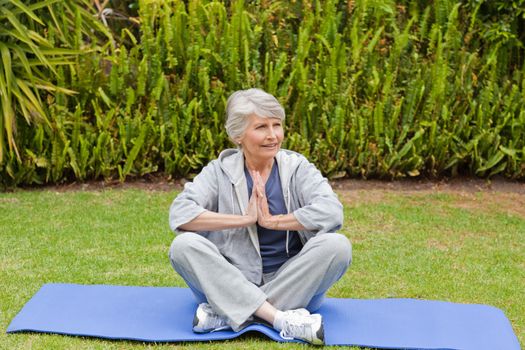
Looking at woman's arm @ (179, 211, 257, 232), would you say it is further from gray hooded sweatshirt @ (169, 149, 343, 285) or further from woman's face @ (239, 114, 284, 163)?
woman's face @ (239, 114, 284, 163)

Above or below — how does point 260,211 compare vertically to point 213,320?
above

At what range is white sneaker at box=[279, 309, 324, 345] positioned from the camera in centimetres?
380

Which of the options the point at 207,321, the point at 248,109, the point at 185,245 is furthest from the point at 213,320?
the point at 248,109

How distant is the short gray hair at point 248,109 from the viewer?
13.0ft

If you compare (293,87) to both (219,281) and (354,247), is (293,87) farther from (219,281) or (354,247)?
(219,281)

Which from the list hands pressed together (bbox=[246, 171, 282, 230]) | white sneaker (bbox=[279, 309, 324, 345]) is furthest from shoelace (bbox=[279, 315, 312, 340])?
hands pressed together (bbox=[246, 171, 282, 230])

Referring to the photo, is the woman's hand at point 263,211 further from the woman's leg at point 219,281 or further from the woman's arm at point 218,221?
the woman's leg at point 219,281

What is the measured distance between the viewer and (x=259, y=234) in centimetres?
412

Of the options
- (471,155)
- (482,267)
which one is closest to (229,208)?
(482,267)

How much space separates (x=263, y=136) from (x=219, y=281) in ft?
2.18

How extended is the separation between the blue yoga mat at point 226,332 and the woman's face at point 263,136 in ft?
2.54

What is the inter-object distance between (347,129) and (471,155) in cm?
102

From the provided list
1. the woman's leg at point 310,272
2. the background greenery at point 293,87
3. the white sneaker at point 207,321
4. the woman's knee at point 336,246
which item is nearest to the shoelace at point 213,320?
the white sneaker at point 207,321

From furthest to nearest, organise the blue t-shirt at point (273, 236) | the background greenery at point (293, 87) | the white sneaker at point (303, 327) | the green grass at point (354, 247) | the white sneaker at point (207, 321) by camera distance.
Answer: the background greenery at point (293, 87) < the green grass at point (354, 247) < the blue t-shirt at point (273, 236) < the white sneaker at point (207, 321) < the white sneaker at point (303, 327)
